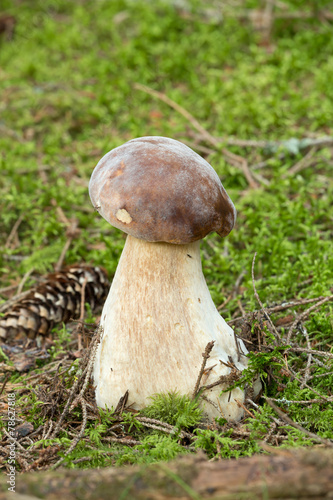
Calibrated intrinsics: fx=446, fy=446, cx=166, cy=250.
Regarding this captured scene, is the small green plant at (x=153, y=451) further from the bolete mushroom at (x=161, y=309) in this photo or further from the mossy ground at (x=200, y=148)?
the bolete mushroom at (x=161, y=309)

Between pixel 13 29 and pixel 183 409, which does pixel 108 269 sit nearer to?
pixel 183 409

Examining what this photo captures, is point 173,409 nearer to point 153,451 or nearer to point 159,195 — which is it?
point 153,451

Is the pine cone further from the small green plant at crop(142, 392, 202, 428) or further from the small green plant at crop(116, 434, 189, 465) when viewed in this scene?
the small green plant at crop(116, 434, 189, 465)

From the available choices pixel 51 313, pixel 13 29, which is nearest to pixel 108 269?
pixel 51 313

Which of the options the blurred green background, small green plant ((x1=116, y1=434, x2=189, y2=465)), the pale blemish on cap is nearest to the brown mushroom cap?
the pale blemish on cap

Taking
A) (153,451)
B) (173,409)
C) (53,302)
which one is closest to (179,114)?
(53,302)

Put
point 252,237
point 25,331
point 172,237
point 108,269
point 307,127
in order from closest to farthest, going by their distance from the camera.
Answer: point 172,237, point 25,331, point 108,269, point 252,237, point 307,127
